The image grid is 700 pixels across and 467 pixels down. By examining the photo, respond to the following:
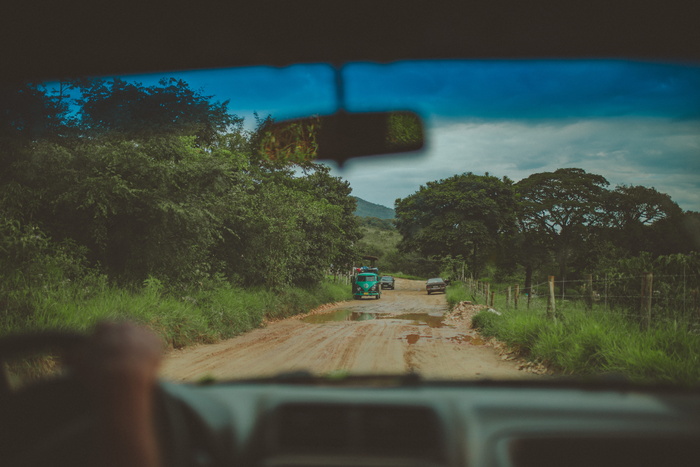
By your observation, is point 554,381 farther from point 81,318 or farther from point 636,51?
point 81,318

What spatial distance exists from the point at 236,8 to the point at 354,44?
767mm

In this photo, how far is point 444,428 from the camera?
130cm

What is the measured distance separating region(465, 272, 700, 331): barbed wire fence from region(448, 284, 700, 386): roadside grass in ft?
0.62

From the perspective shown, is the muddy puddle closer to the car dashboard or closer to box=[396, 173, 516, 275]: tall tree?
box=[396, 173, 516, 275]: tall tree

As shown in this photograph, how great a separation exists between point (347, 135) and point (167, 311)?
737cm

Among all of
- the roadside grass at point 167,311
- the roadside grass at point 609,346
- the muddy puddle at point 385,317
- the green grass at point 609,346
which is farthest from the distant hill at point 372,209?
the muddy puddle at point 385,317

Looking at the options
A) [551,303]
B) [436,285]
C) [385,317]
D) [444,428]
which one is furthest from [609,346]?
[436,285]

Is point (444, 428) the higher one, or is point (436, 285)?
point (444, 428)

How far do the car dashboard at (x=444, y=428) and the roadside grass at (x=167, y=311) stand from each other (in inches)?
44.6

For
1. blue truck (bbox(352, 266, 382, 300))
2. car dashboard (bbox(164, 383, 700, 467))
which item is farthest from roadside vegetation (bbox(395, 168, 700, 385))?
blue truck (bbox(352, 266, 382, 300))

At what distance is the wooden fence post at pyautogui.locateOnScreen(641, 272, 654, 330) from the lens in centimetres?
616

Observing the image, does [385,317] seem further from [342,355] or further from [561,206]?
[561,206]

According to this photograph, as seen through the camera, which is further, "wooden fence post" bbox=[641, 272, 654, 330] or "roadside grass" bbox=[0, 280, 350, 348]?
"wooden fence post" bbox=[641, 272, 654, 330]

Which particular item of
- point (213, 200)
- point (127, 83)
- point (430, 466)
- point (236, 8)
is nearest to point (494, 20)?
point (236, 8)
